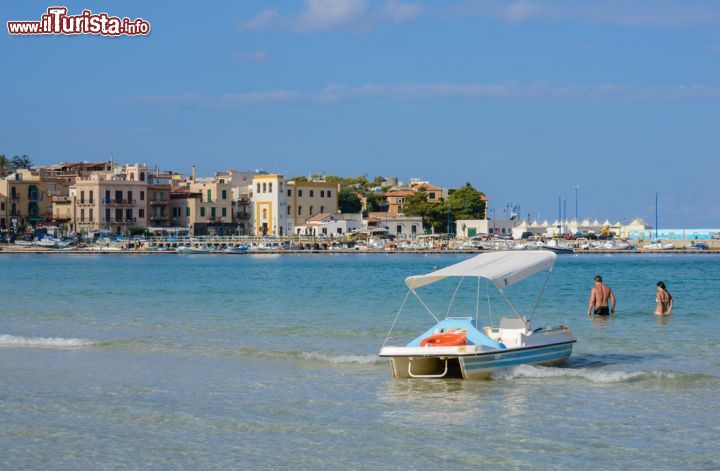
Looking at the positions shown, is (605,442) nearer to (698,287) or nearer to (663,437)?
(663,437)

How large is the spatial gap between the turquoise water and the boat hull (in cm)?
22

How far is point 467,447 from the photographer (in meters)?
14.2

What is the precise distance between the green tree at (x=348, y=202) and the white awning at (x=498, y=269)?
127661 mm

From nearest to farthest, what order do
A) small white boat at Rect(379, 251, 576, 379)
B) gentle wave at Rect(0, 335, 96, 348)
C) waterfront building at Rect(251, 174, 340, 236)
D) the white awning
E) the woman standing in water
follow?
small white boat at Rect(379, 251, 576, 379) < the white awning < gentle wave at Rect(0, 335, 96, 348) < the woman standing in water < waterfront building at Rect(251, 174, 340, 236)

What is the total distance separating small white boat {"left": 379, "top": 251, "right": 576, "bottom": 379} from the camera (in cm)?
1888

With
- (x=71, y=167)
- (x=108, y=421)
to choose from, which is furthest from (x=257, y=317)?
(x=71, y=167)

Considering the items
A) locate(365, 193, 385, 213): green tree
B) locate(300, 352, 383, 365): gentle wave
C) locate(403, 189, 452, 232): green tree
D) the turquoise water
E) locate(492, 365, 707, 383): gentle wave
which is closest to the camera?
the turquoise water

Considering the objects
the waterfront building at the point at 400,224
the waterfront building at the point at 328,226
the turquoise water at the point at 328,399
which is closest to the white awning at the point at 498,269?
the turquoise water at the point at 328,399

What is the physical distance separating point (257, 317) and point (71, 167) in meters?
119

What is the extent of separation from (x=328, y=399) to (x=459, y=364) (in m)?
2.56

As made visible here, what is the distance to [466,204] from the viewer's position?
147 metres

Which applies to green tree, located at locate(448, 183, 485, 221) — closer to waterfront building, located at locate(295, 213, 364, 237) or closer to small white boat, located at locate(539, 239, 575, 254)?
small white boat, located at locate(539, 239, 575, 254)

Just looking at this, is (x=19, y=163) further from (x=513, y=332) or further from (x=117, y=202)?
(x=513, y=332)

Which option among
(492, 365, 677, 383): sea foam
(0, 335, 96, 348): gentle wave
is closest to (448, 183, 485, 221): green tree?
(0, 335, 96, 348): gentle wave
